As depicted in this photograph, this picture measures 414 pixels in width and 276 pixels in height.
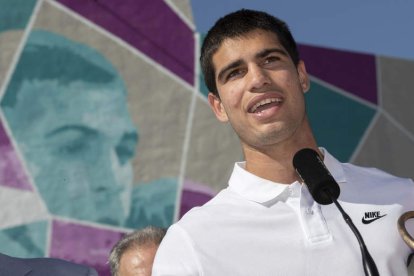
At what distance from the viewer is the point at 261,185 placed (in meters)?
1.60

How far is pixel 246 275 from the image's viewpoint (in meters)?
1.42

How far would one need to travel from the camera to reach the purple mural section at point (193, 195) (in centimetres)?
568

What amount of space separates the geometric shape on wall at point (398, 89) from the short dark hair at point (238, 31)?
518 centimetres

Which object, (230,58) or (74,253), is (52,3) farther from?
(230,58)

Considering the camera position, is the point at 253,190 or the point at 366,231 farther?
the point at 253,190

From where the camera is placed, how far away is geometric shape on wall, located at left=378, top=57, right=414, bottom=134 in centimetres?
677

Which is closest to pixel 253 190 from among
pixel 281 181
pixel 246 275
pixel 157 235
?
pixel 281 181

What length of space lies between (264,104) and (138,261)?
1581mm

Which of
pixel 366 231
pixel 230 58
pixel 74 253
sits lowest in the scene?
pixel 74 253

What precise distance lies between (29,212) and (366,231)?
4074 millimetres

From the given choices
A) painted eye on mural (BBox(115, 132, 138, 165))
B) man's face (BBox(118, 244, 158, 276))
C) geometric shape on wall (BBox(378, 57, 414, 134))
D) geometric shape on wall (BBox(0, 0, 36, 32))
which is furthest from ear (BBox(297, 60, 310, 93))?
geometric shape on wall (BBox(378, 57, 414, 134))

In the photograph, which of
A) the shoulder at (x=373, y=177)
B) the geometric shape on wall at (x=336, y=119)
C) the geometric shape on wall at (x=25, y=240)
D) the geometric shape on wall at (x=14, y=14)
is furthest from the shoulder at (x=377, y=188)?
the geometric shape on wall at (x=336, y=119)

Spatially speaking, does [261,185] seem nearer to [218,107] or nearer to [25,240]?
[218,107]

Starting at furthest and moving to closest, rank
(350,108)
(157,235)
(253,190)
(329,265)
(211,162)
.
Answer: (350,108) → (211,162) → (157,235) → (253,190) → (329,265)
